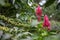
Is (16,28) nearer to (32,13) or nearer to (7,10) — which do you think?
(7,10)

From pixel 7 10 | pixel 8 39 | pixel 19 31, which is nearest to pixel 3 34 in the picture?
pixel 8 39

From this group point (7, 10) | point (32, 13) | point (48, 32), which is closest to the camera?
point (48, 32)

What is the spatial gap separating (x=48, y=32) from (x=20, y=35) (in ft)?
1.26

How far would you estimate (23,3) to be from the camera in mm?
2449

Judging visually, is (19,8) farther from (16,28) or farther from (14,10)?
(16,28)

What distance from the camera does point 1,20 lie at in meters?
2.05

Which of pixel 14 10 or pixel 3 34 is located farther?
pixel 14 10

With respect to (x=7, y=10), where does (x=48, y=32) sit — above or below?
below

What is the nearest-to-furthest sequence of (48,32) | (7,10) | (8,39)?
1. (48,32)
2. (8,39)
3. (7,10)

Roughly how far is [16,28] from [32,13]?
2.65 feet

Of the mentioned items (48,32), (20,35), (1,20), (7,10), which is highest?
(7,10)

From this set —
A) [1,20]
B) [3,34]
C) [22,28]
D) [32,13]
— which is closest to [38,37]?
[3,34]

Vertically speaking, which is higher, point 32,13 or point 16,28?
point 32,13

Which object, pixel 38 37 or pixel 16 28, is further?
pixel 16 28
